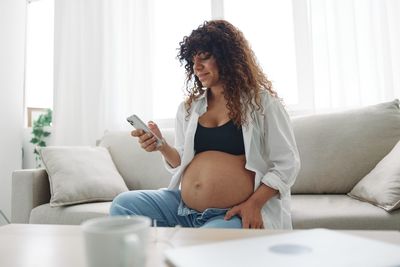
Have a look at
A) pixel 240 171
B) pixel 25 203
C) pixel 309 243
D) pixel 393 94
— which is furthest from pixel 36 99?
pixel 309 243

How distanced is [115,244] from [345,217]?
3.21ft

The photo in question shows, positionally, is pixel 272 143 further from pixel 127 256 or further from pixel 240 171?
pixel 127 256

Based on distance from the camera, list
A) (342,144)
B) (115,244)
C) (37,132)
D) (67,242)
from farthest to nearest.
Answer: (37,132) → (342,144) → (67,242) → (115,244)

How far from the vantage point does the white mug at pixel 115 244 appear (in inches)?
15.2

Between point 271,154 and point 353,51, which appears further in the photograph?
point 353,51

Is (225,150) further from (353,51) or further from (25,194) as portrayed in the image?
(353,51)

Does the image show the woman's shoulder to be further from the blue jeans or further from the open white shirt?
the blue jeans

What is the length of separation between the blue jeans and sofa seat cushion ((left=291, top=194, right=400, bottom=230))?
0.38m

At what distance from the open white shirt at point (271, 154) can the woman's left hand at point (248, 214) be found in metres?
0.04

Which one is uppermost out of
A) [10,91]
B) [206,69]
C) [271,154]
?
[10,91]

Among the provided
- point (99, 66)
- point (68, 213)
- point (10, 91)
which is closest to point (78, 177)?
point (68, 213)

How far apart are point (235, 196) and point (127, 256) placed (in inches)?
25.3

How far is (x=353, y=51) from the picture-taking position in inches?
73.1

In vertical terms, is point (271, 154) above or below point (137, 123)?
below
